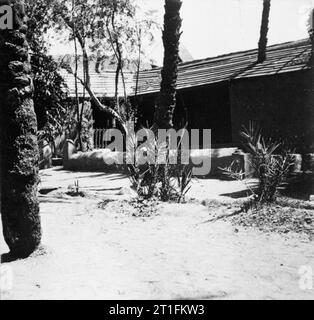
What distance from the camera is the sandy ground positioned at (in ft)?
13.0

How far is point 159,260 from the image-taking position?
492 cm

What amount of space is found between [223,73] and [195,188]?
880cm

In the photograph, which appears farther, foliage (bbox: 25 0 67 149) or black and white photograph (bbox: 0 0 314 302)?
foliage (bbox: 25 0 67 149)

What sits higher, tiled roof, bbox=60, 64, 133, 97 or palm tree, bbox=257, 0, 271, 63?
palm tree, bbox=257, 0, 271, 63

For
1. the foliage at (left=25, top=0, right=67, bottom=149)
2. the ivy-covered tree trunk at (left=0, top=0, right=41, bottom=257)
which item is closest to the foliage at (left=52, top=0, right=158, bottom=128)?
the foliage at (left=25, top=0, right=67, bottom=149)

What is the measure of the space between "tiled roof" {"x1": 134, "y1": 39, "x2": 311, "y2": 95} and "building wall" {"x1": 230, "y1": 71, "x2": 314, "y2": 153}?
363 millimetres

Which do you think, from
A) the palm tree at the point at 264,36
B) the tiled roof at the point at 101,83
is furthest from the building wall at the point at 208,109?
the tiled roof at the point at 101,83

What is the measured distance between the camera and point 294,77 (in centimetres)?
1473

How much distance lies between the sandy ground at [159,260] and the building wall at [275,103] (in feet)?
28.4

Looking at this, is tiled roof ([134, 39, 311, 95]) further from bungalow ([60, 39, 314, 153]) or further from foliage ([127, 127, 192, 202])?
foliage ([127, 127, 192, 202])

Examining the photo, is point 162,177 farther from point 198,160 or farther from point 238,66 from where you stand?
point 238,66

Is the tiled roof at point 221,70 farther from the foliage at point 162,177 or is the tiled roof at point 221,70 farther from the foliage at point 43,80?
the foliage at point 162,177

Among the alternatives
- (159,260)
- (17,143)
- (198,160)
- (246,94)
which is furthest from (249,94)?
(17,143)
